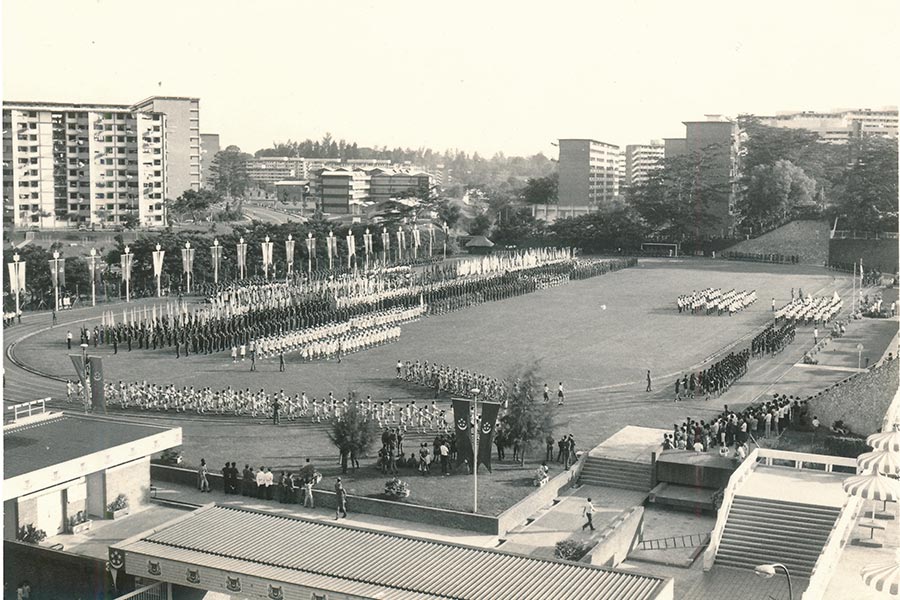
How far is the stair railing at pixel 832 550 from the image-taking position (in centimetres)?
1727

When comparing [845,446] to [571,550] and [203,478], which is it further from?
[203,478]

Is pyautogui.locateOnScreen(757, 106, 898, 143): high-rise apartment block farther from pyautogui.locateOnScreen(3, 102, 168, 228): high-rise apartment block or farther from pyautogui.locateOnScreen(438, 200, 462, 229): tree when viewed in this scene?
pyautogui.locateOnScreen(3, 102, 168, 228): high-rise apartment block

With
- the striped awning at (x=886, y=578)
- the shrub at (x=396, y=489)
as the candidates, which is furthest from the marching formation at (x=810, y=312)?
the striped awning at (x=886, y=578)

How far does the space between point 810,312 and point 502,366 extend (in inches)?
791

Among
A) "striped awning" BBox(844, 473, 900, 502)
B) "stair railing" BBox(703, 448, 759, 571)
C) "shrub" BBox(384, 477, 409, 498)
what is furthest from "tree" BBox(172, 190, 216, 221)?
"striped awning" BBox(844, 473, 900, 502)

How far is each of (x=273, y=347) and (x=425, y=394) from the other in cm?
924

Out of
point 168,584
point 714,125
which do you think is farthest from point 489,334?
point 714,125

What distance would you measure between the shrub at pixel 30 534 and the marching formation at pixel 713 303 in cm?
3990

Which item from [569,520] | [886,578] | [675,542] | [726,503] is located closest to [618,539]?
[675,542]

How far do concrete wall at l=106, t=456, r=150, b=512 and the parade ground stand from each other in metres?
2.68

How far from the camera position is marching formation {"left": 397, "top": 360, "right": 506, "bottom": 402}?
32.8 metres

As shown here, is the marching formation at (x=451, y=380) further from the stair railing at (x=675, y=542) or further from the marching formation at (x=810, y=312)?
the marching formation at (x=810, y=312)

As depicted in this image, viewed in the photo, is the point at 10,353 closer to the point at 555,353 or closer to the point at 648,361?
the point at 555,353

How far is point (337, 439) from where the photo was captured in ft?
83.6
